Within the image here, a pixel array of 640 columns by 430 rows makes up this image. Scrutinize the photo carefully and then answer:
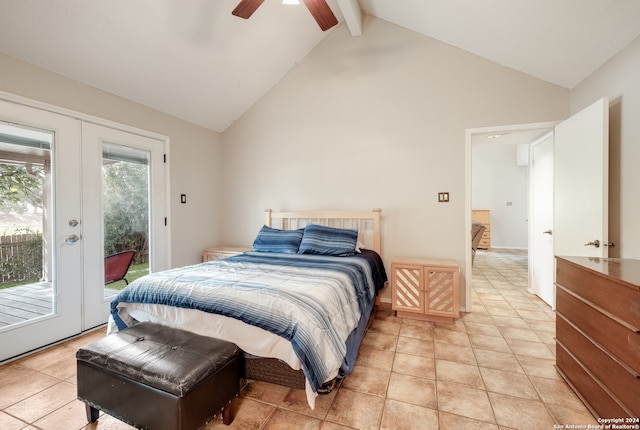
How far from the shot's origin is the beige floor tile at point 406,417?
57.0 inches

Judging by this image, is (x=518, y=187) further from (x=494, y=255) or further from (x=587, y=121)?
(x=587, y=121)

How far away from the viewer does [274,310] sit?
1536 millimetres

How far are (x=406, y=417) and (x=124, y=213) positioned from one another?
10.7ft

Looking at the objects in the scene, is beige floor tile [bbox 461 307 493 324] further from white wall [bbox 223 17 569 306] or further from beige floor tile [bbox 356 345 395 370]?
beige floor tile [bbox 356 345 395 370]

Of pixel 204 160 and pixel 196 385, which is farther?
pixel 204 160

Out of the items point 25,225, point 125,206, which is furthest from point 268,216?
point 25,225

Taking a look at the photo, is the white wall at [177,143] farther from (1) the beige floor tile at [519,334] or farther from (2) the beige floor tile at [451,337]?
(1) the beige floor tile at [519,334]

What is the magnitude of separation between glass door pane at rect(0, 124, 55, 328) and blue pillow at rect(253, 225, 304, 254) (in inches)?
74.1

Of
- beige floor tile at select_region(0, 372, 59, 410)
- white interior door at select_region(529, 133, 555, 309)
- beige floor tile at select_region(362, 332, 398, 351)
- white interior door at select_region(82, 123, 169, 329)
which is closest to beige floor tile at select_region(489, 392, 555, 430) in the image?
beige floor tile at select_region(362, 332, 398, 351)

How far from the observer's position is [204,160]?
396cm

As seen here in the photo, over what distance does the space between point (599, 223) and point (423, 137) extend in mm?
1737

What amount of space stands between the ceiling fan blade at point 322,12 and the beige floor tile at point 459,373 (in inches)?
111

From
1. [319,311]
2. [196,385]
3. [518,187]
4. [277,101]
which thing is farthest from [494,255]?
[196,385]

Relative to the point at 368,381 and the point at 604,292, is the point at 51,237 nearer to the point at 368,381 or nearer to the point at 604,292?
the point at 368,381
